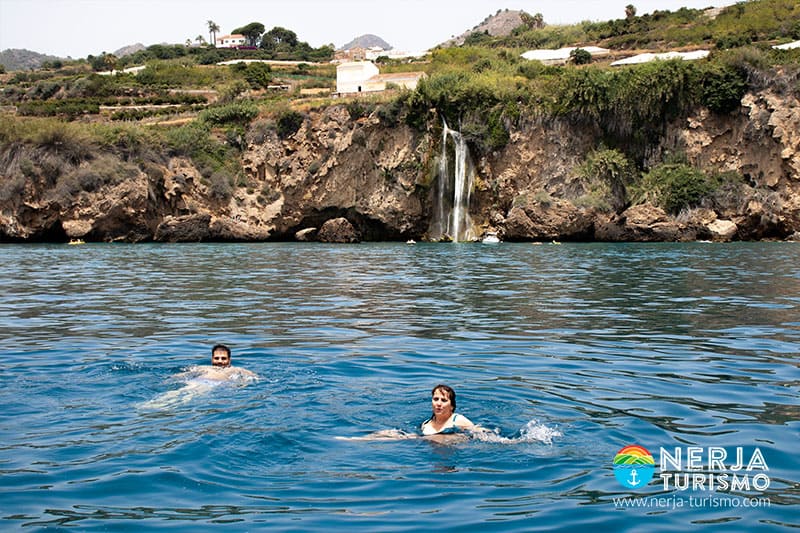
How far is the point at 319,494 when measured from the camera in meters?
6.92

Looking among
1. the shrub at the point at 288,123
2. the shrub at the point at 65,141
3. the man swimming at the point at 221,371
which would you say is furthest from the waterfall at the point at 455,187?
the man swimming at the point at 221,371

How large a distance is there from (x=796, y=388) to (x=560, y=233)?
40045mm

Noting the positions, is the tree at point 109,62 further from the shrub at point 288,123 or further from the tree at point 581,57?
the tree at point 581,57

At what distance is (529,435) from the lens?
8.67m

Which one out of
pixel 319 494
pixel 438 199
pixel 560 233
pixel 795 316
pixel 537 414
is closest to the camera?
pixel 319 494

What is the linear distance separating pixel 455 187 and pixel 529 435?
46.1 meters

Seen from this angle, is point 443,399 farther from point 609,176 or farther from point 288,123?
point 288,123

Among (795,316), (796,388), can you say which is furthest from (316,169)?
(796,388)

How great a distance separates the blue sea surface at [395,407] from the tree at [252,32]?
150 metres

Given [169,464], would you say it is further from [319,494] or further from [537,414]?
[537,414]

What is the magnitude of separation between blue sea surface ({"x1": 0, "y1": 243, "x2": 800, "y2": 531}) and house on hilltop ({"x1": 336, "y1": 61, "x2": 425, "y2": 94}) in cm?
4481

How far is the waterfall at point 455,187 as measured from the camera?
177 ft

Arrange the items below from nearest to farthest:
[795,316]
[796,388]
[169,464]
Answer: [169,464] < [796,388] < [795,316]

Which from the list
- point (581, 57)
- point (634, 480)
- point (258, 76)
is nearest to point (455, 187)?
point (581, 57)
